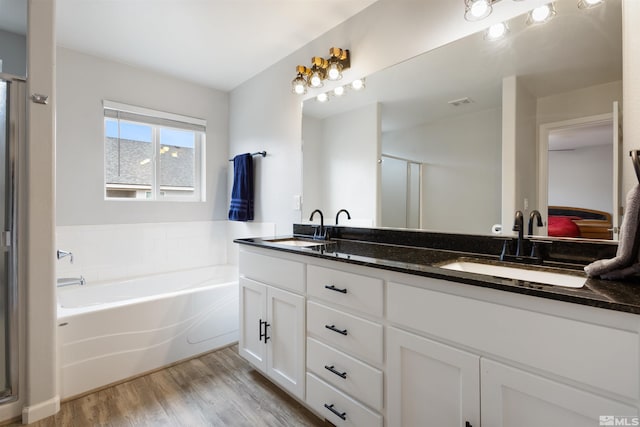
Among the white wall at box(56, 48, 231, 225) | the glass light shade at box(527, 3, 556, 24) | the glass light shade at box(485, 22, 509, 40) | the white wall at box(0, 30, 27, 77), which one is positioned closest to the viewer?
the glass light shade at box(527, 3, 556, 24)

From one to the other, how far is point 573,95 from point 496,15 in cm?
55

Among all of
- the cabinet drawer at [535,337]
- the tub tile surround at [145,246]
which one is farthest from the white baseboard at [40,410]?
the cabinet drawer at [535,337]

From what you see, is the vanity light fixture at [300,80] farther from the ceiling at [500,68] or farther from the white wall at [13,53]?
the white wall at [13,53]

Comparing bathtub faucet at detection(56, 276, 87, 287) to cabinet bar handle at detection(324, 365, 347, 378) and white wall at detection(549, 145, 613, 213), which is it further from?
white wall at detection(549, 145, 613, 213)

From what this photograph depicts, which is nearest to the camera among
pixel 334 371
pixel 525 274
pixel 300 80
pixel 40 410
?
pixel 525 274

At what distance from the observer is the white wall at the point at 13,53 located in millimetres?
1740

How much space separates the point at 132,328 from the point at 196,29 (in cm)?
218

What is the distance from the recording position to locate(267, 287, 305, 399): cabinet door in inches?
64.9

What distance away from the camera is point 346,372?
1.41m

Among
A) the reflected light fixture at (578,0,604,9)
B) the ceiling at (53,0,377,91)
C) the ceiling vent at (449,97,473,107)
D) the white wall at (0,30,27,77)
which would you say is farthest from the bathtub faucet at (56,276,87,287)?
the reflected light fixture at (578,0,604,9)

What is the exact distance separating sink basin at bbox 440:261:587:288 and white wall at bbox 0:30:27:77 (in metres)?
2.50

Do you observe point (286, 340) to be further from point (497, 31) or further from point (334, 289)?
point (497, 31)

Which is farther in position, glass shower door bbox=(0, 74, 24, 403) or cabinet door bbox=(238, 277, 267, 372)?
cabinet door bbox=(238, 277, 267, 372)

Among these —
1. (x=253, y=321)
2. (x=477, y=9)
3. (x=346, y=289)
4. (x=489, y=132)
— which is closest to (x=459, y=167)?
(x=489, y=132)
